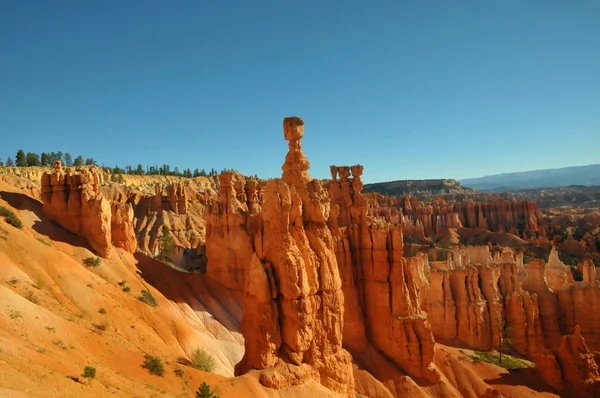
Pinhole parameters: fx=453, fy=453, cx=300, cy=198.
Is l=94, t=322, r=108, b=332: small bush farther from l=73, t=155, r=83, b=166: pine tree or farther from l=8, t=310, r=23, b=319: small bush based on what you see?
l=73, t=155, r=83, b=166: pine tree

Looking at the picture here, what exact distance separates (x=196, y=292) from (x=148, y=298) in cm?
659

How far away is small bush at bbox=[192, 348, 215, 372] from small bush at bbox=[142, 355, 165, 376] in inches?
236

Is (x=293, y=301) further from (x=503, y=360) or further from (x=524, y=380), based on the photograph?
(x=503, y=360)

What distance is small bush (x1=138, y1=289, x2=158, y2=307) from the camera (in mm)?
30492

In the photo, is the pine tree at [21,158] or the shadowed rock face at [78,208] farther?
the pine tree at [21,158]

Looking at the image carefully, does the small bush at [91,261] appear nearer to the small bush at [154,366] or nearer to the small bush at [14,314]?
the small bush at [154,366]

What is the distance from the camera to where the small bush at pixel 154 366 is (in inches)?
731

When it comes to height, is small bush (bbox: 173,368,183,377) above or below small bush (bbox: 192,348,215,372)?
above

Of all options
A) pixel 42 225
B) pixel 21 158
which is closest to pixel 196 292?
pixel 42 225

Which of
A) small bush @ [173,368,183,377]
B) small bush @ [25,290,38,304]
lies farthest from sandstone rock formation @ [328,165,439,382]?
small bush @ [25,290,38,304]

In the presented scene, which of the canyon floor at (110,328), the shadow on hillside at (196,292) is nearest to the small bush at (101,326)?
the canyon floor at (110,328)

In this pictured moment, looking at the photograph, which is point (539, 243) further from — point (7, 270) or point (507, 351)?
point (7, 270)

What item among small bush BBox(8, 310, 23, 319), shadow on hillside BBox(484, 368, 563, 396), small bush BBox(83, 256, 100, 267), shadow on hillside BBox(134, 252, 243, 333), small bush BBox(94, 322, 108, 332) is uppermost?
small bush BBox(83, 256, 100, 267)

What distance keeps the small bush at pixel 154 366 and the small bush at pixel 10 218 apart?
14.9 metres
